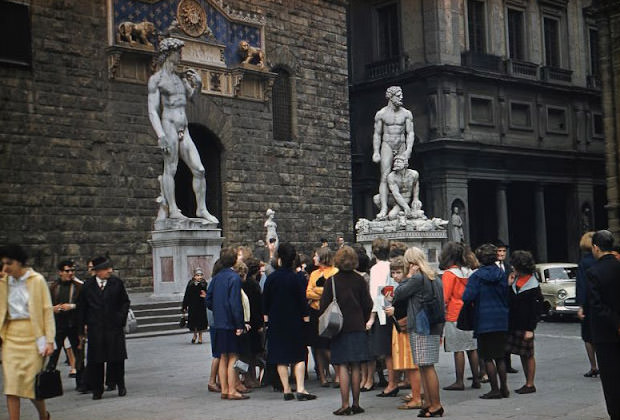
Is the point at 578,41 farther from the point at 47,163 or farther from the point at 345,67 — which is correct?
the point at 47,163

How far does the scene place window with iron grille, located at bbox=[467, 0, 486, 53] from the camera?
37.0 meters

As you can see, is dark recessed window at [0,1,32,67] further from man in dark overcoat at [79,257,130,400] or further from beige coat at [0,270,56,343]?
beige coat at [0,270,56,343]

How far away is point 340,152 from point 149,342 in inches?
529

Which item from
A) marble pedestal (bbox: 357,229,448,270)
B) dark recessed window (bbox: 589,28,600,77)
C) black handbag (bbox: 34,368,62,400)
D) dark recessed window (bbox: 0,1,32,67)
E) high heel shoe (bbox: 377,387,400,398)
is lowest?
high heel shoe (bbox: 377,387,400,398)

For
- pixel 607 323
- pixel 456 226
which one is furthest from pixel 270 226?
pixel 607 323

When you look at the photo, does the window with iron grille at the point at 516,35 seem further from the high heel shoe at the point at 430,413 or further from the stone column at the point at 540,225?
the high heel shoe at the point at 430,413

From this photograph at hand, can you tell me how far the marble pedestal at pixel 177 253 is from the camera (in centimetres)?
1998

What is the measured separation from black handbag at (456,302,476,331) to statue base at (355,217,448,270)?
10854mm

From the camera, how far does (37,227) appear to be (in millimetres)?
21297

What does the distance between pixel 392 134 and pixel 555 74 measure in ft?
69.7

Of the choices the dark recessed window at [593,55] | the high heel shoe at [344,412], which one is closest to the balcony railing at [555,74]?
the dark recessed window at [593,55]

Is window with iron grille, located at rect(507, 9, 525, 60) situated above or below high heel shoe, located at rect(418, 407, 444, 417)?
above

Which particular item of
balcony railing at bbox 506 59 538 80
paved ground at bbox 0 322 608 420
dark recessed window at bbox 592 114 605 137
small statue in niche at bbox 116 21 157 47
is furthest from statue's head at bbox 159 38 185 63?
dark recessed window at bbox 592 114 605 137

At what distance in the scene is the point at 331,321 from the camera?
30.4 feet
